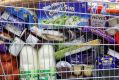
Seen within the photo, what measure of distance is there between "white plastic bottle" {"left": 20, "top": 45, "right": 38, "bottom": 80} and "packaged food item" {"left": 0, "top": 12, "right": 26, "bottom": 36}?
0.09 metres

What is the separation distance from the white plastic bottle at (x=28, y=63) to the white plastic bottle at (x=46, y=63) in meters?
0.03

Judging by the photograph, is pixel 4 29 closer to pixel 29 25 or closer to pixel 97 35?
pixel 29 25

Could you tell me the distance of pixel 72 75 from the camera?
1591 mm

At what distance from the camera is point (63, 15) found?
1.54m

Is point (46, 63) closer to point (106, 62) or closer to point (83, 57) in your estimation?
point (83, 57)

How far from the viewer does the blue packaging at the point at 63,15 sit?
1.54m

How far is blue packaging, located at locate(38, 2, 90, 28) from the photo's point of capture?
1.54 meters

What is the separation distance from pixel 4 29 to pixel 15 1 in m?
0.15

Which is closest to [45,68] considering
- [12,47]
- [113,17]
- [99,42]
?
[12,47]

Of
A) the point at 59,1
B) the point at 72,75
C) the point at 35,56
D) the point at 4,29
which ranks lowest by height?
the point at 72,75

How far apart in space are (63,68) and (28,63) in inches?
7.1

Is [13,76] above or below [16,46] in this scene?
below

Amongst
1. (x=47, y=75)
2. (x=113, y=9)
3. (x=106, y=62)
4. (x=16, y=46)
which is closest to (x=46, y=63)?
(x=47, y=75)

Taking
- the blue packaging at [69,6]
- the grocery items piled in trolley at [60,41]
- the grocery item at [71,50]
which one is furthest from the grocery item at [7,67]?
the blue packaging at [69,6]
